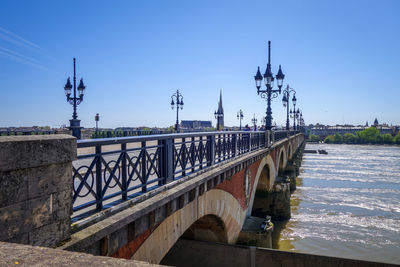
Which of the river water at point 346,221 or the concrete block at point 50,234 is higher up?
the concrete block at point 50,234

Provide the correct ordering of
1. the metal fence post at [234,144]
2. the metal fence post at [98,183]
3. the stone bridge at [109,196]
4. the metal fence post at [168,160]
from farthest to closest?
the metal fence post at [234,144] < the metal fence post at [168,160] < the metal fence post at [98,183] < the stone bridge at [109,196]

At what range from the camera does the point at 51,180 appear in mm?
2879

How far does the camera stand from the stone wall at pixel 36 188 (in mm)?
2477

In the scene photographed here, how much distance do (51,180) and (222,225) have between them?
7459 mm

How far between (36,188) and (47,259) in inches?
42.9

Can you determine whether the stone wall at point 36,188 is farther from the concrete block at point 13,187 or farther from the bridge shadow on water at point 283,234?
the bridge shadow on water at point 283,234

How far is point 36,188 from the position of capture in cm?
273

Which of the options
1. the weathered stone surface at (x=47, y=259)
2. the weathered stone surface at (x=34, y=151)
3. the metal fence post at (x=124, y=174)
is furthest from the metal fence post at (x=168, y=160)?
the weathered stone surface at (x=47, y=259)

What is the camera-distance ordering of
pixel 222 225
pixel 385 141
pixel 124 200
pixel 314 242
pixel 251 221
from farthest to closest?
1. pixel 385 141
2. pixel 314 242
3. pixel 251 221
4. pixel 222 225
5. pixel 124 200

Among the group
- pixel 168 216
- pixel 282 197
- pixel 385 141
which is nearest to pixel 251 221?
pixel 282 197

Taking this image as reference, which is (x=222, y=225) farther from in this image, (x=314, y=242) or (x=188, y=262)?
(x=314, y=242)

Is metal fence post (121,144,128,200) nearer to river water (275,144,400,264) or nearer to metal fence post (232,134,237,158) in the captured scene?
metal fence post (232,134,237,158)

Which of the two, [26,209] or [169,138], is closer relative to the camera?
[26,209]

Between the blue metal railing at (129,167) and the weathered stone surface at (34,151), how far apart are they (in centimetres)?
32
